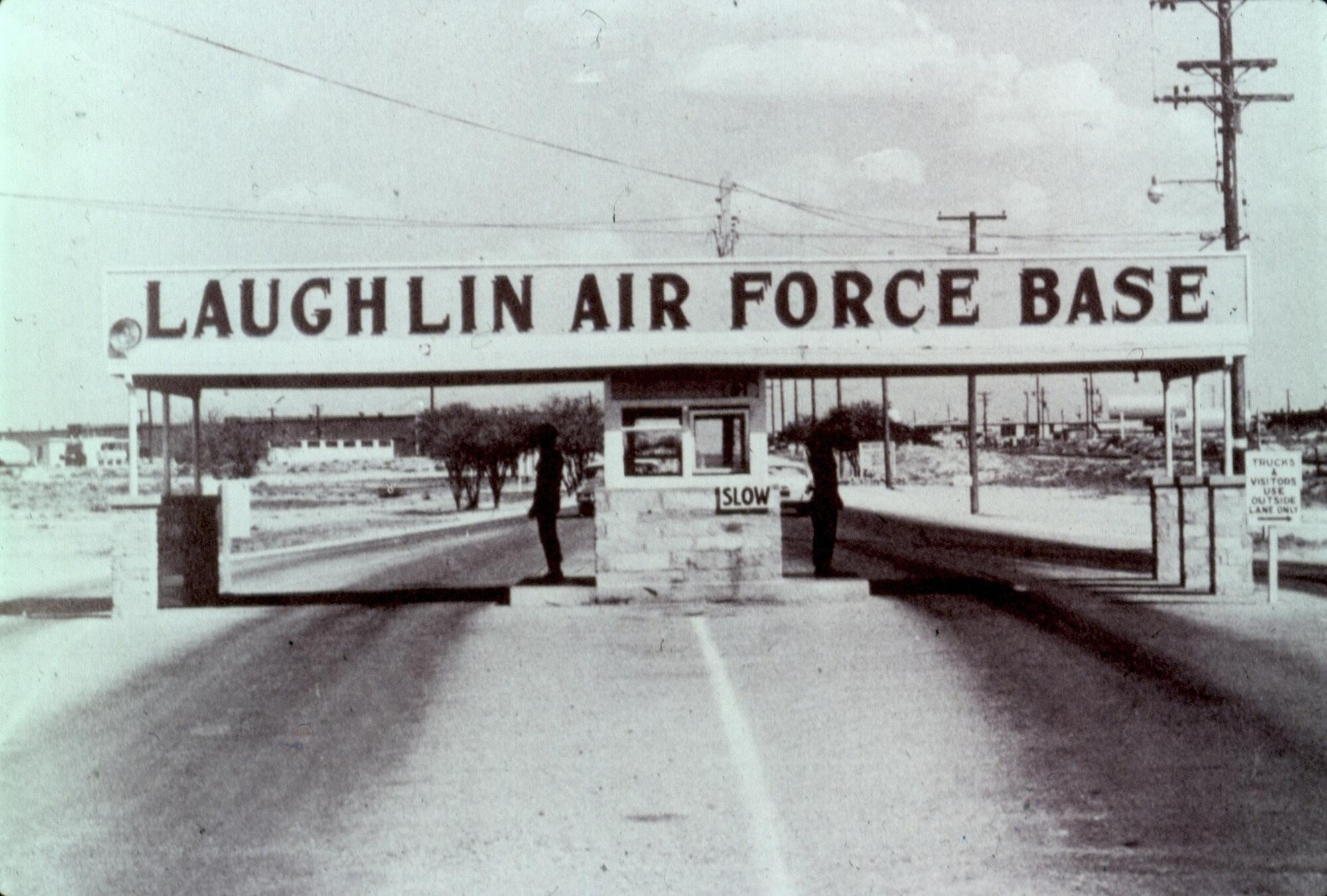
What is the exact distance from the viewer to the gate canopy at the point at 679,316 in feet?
52.9

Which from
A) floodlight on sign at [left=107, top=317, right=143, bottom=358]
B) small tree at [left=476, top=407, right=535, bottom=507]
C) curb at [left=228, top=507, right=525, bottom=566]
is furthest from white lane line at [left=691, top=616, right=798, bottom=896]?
small tree at [left=476, top=407, right=535, bottom=507]

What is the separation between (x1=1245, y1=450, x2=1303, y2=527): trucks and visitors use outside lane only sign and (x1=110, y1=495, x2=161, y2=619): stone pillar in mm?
12006

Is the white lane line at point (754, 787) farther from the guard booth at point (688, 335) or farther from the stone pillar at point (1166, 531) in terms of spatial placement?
the stone pillar at point (1166, 531)

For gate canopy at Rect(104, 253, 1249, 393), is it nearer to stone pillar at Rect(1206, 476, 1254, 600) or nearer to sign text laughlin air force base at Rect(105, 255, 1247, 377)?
sign text laughlin air force base at Rect(105, 255, 1247, 377)

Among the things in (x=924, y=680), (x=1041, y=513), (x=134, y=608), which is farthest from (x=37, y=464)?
(x=924, y=680)

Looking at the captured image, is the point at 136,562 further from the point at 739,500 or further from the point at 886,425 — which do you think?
the point at 886,425

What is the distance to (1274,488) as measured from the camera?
48.2ft

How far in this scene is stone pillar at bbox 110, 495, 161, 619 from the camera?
15.9m

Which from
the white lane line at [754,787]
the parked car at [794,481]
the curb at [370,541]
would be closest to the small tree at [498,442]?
the curb at [370,541]

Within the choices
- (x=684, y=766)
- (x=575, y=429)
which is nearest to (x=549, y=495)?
(x=684, y=766)

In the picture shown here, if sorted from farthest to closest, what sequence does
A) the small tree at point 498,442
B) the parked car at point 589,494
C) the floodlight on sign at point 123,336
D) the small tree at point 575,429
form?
the small tree at point 575,429, the small tree at point 498,442, the parked car at point 589,494, the floodlight on sign at point 123,336

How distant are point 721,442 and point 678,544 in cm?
137

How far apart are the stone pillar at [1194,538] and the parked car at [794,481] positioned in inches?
830

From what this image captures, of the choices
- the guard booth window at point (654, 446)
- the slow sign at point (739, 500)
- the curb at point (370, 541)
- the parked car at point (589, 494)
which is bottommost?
the curb at point (370, 541)
